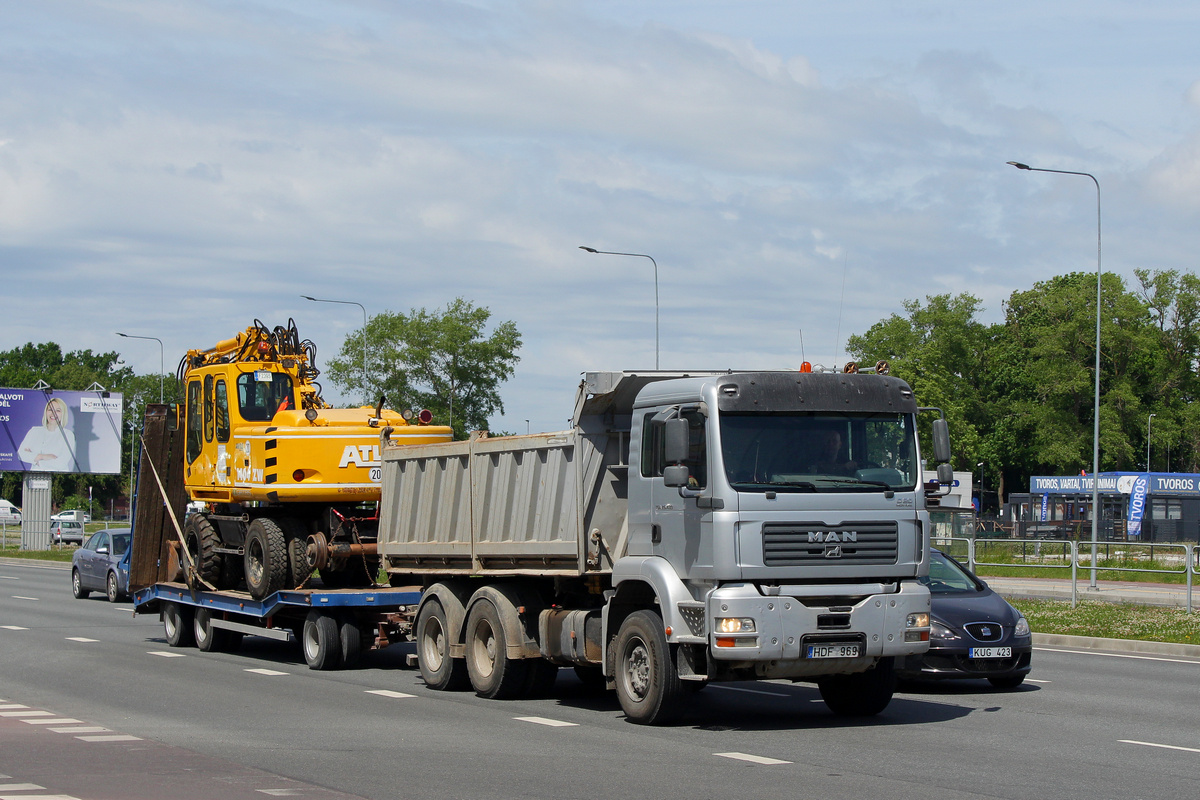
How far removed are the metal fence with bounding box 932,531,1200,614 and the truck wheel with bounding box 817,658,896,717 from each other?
39.8 ft

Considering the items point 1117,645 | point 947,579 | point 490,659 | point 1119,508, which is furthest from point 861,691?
point 1119,508

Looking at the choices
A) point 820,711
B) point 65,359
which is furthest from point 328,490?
point 65,359

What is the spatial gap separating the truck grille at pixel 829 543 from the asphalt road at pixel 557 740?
141 centimetres

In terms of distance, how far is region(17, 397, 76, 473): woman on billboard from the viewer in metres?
63.4

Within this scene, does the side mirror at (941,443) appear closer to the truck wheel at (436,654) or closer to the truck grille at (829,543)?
the truck grille at (829,543)

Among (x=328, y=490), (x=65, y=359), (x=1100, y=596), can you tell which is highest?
(x=65, y=359)

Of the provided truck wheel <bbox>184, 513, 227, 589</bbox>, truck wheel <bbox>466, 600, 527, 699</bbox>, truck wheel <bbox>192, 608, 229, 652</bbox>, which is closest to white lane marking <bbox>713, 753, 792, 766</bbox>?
truck wheel <bbox>466, 600, 527, 699</bbox>

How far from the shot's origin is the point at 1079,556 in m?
26.0

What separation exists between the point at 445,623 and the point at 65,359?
14592 cm

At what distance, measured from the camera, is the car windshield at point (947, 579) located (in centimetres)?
1534

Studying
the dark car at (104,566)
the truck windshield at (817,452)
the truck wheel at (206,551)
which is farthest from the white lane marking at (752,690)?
the dark car at (104,566)

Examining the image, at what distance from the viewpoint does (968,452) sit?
9312cm

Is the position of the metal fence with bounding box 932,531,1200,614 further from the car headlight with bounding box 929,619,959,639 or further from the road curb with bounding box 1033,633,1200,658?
the car headlight with bounding box 929,619,959,639

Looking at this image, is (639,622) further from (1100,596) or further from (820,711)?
(1100,596)
